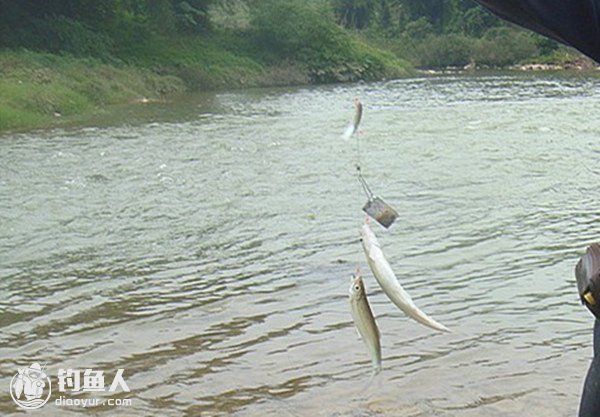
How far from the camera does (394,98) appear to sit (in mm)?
27484

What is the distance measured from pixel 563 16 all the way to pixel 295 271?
6047mm

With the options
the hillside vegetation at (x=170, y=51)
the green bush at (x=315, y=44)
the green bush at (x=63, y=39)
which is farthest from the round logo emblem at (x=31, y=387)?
the green bush at (x=315, y=44)

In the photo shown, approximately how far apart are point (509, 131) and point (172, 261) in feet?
34.6

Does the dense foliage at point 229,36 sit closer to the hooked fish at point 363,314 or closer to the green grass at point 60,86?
the green grass at point 60,86

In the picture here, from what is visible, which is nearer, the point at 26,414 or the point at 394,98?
the point at 26,414

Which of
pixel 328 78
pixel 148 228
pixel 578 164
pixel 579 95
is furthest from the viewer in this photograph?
pixel 328 78

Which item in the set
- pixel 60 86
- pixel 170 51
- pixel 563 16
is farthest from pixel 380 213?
pixel 170 51

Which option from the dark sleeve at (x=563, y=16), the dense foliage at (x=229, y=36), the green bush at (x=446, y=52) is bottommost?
the green bush at (x=446, y=52)

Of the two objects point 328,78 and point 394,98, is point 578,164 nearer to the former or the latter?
point 394,98

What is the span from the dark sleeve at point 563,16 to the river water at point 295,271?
3141 millimetres

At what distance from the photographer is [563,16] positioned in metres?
1.88

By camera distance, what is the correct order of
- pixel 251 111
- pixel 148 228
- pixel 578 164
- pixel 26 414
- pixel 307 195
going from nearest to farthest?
pixel 26 414 < pixel 148 228 < pixel 307 195 < pixel 578 164 < pixel 251 111

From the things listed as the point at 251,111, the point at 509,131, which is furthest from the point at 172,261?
the point at 251,111

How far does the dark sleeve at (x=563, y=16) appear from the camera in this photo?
187 centimetres
